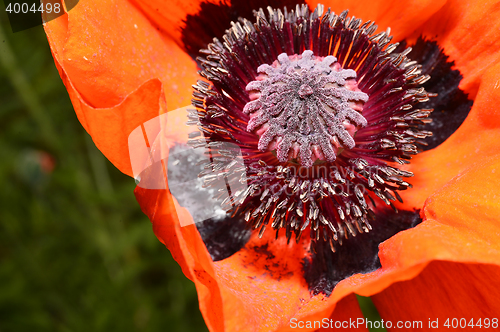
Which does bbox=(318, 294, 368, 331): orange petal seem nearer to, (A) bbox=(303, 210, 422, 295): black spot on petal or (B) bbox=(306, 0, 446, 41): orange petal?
(A) bbox=(303, 210, 422, 295): black spot on petal

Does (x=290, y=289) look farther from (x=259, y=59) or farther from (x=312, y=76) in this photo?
(x=259, y=59)

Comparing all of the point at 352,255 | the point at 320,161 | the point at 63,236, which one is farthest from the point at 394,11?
the point at 63,236

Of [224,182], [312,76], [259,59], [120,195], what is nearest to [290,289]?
[224,182]

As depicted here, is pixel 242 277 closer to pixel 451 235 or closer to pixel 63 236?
pixel 451 235

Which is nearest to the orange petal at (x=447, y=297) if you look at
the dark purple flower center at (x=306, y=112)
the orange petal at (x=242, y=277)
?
the orange petal at (x=242, y=277)

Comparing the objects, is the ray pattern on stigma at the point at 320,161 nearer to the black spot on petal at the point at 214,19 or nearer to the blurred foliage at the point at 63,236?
the black spot on petal at the point at 214,19

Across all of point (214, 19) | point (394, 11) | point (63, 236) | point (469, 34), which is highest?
point (214, 19)
